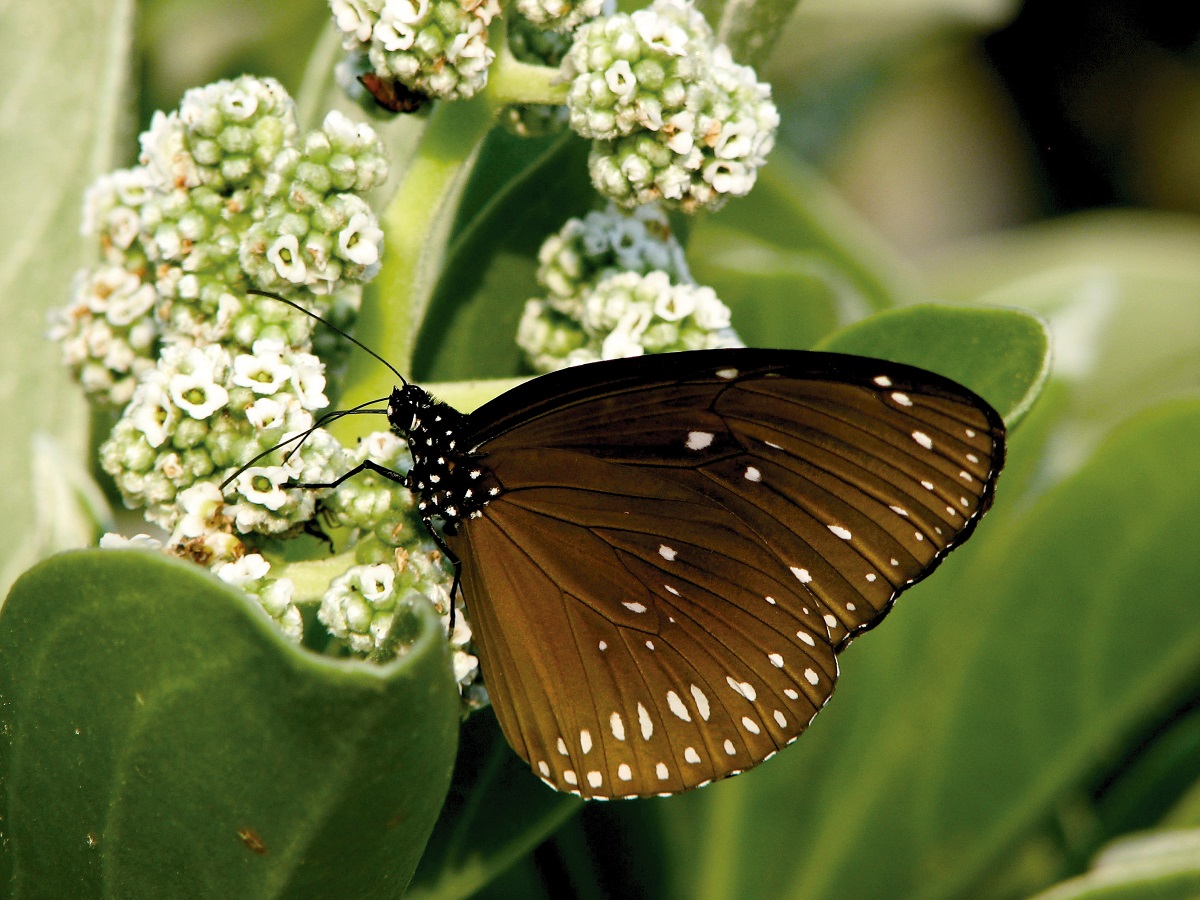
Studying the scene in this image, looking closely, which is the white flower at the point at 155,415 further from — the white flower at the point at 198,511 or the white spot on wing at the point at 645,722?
the white spot on wing at the point at 645,722

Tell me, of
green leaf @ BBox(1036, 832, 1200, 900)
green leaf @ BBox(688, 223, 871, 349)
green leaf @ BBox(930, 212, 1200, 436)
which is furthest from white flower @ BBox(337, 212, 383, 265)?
green leaf @ BBox(930, 212, 1200, 436)

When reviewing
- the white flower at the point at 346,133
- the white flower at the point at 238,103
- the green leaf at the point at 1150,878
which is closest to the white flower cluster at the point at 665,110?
the white flower at the point at 346,133

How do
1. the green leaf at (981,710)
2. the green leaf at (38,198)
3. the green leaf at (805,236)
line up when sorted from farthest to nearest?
the green leaf at (805,236)
the green leaf at (981,710)
the green leaf at (38,198)

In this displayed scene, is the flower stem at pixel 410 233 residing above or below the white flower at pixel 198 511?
above

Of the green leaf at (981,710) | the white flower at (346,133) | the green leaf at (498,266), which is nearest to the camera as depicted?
the white flower at (346,133)

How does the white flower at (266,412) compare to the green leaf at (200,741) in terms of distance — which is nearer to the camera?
the green leaf at (200,741)

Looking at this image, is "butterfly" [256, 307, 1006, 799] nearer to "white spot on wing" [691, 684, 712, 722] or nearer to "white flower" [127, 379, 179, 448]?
"white spot on wing" [691, 684, 712, 722]
